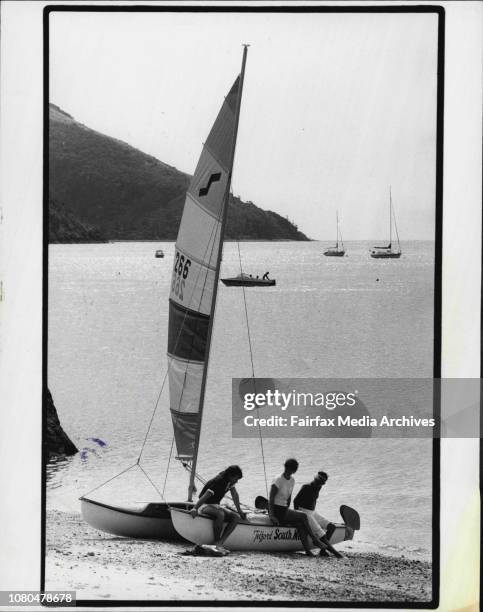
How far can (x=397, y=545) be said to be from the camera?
8.05 meters

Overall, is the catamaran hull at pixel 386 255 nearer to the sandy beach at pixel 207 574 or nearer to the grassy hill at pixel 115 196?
the grassy hill at pixel 115 196

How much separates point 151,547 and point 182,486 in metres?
0.47

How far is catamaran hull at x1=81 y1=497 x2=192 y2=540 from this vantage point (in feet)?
26.5

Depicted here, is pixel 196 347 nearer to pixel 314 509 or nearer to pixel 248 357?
pixel 248 357

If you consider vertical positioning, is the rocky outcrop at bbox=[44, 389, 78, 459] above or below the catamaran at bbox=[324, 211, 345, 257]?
below

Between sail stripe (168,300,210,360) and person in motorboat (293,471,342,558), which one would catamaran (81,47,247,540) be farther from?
person in motorboat (293,471,342,558)

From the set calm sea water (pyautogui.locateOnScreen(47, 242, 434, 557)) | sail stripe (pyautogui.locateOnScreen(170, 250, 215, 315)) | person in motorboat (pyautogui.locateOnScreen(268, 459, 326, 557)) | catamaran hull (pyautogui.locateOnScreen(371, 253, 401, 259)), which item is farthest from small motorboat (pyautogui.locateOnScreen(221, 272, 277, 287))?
person in motorboat (pyautogui.locateOnScreen(268, 459, 326, 557))

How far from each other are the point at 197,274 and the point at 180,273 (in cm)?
10

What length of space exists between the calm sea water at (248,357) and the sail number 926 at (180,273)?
56mm

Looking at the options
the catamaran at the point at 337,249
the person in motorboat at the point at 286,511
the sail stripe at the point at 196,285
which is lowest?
the person in motorboat at the point at 286,511

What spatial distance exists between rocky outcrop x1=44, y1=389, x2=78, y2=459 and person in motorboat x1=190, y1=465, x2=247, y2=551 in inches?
30.2

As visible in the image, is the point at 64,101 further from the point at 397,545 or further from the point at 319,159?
the point at 397,545

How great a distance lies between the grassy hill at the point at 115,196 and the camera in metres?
7.95

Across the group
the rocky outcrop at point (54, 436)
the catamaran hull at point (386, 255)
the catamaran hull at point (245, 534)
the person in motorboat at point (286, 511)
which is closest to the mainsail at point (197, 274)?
the catamaran hull at point (245, 534)
